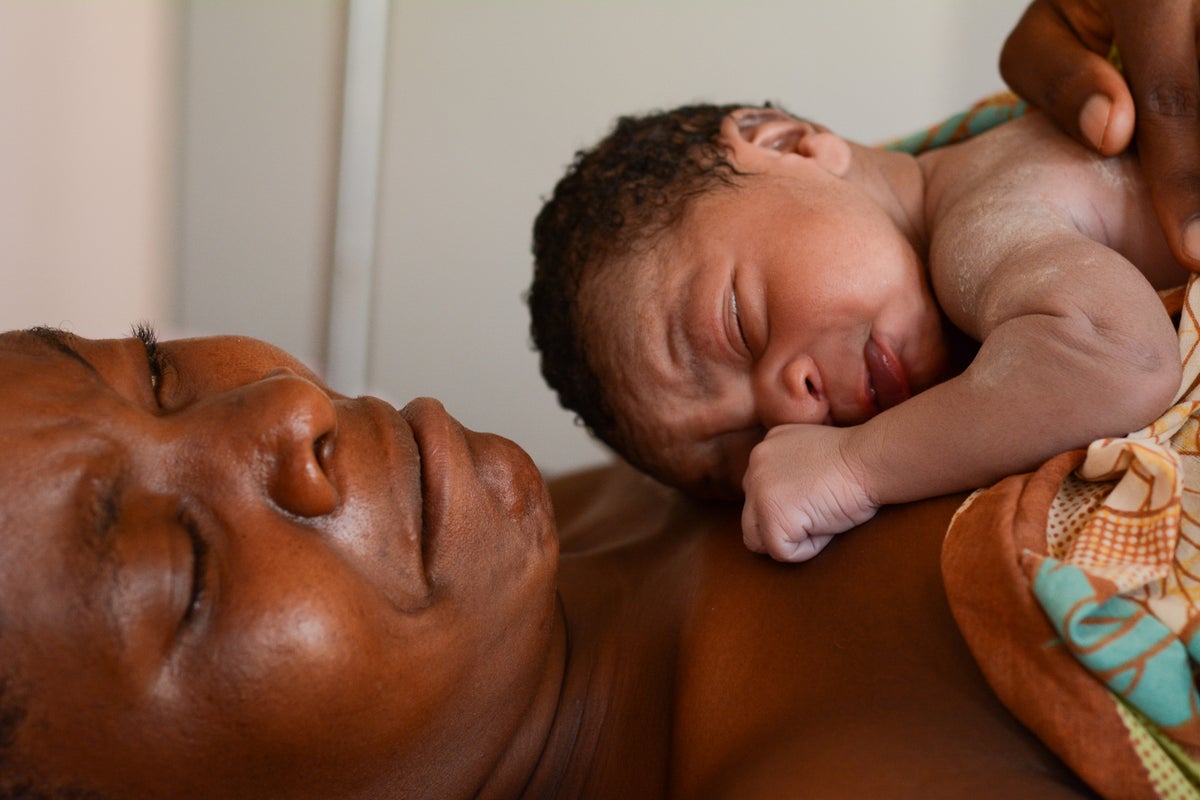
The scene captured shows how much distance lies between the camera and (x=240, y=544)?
92 centimetres

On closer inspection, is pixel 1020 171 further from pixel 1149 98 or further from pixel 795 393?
pixel 795 393

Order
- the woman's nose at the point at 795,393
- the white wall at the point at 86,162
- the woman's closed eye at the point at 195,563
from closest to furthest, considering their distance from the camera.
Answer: the woman's closed eye at the point at 195,563 < the woman's nose at the point at 795,393 < the white wall at the point at 86,162

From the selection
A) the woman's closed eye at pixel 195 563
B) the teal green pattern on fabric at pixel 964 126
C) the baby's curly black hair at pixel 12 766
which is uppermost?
the teal green pattern on fabric at pixel 964 126

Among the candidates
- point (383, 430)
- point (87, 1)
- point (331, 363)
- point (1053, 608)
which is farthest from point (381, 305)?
point (1053, 608)

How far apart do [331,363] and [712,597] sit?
2283 mm

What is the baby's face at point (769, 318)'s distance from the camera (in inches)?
54.3

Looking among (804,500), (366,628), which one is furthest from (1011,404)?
(366,628)

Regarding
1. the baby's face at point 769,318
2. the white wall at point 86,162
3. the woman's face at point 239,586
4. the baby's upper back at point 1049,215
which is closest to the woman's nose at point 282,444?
the woman's face at point 239,586

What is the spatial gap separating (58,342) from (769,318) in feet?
2.77

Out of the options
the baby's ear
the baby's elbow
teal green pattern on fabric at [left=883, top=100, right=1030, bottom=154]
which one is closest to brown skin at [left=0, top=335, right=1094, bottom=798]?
the baby's elbow

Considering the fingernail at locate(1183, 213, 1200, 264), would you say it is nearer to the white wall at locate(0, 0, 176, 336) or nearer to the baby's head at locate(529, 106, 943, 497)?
the baby's head at locate(529, 106, 943, 497)

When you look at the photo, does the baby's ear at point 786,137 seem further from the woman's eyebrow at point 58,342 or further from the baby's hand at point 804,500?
the woman's eyebrow at point 58,342

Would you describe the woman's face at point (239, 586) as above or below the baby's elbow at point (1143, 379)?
below

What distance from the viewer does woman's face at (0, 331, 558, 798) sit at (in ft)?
2.75
